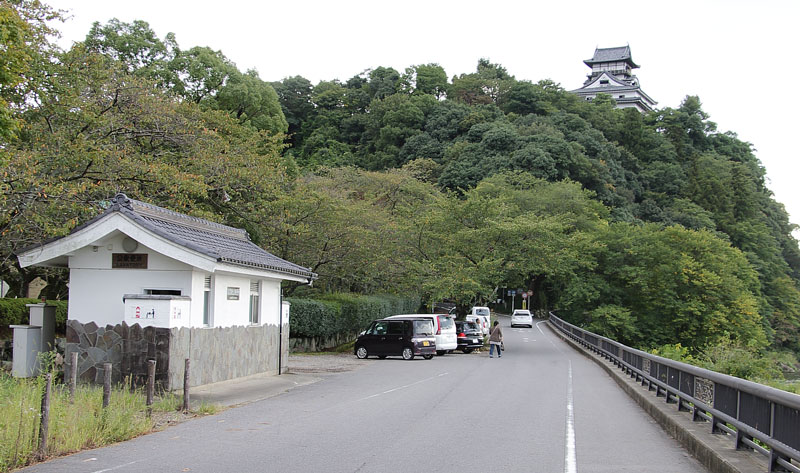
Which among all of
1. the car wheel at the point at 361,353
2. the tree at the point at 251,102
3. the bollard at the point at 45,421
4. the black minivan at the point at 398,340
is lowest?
the car wheel at the point at 361,353

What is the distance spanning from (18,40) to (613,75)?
132m

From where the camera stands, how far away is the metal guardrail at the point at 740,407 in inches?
241

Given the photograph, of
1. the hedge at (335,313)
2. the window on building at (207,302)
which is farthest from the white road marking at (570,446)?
the hedge at (335,313)

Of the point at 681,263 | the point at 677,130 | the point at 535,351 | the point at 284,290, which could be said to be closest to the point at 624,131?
the point at 677,130

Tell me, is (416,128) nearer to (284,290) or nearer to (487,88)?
(487,88)

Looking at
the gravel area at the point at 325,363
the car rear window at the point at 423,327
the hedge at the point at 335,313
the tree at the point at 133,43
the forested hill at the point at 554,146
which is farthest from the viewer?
the forested hill at the point at 554,146

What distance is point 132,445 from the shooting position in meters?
8.94

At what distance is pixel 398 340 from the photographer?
26.5 metres

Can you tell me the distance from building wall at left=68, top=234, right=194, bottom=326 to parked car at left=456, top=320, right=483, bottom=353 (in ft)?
62.8

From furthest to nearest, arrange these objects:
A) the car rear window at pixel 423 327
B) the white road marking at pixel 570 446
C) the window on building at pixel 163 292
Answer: the car rear window at pixel 423 327 < the window on building at pixel 163 292 < the white road marking at pixel 570 446

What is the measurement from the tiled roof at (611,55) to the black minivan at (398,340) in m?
118

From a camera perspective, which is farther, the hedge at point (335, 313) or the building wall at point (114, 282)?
the hedge at point (335, 313)

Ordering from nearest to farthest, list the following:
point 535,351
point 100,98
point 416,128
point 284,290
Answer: point 100,98 < point 284,290 < point 535,351 < point 416,128

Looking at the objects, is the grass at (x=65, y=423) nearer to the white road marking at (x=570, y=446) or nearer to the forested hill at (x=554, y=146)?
the white road marking at (x=570, y=446)
